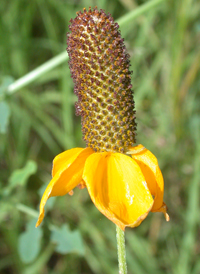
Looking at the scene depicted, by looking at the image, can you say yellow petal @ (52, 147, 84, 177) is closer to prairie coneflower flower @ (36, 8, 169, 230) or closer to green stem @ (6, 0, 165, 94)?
prairie coneflower flower @ (36, 8, 169, 230)

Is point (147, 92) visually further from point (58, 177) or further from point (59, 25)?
point (58, 177)

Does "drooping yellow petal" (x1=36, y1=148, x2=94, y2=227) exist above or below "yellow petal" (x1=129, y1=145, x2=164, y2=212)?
above

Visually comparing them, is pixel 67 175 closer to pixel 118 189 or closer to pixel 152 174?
pixel 118 189

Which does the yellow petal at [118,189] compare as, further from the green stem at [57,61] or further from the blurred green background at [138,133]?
the blurred green background at [138,133]

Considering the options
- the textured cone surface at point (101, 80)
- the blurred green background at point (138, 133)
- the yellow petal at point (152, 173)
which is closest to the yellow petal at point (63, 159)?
the textured cone surface at point (101, 80)

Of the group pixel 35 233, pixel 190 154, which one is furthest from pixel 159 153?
pixel 35 233

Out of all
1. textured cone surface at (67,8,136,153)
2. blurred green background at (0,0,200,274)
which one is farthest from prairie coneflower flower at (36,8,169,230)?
blurred green background at (0,0,200,274)
